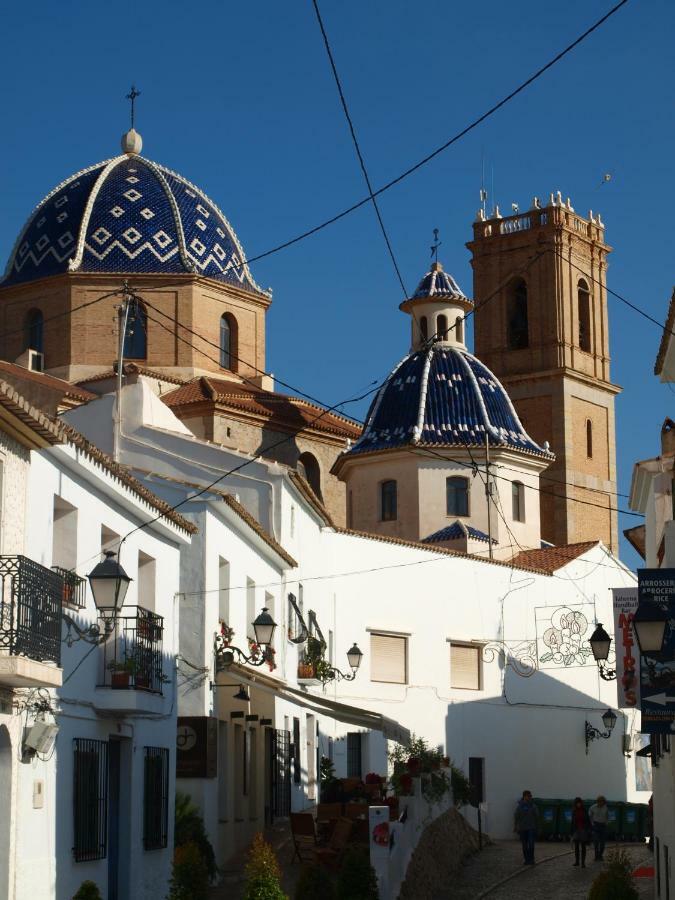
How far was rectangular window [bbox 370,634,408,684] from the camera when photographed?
3519 cm

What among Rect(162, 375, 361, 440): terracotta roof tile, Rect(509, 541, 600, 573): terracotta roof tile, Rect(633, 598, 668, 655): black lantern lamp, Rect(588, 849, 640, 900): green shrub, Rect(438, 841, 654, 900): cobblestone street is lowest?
Rect(438, 841, 654, 900): cobblestone street

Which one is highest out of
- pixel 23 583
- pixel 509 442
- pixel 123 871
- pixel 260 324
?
pixel 260 324

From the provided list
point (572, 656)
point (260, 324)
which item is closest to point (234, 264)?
point (260, 324)

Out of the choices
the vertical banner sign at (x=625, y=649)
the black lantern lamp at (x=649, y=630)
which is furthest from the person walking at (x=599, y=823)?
the black lantern lamp at (x=649, y=630)

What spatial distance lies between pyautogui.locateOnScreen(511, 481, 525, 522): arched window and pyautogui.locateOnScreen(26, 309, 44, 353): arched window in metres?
13.7

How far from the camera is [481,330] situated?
72.7 metres

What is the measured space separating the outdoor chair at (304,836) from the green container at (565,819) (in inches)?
556

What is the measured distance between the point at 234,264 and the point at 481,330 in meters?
26.9

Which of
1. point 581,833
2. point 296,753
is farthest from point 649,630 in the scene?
point 296,753

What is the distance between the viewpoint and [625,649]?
85.4 feet

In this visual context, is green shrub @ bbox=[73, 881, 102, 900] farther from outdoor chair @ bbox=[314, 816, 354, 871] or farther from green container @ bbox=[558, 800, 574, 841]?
green container @ bbox=[558, 800, 574, 841]

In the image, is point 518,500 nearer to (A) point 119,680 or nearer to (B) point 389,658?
(B) point 389,658

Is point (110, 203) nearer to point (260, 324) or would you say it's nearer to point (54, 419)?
point (260, 324)

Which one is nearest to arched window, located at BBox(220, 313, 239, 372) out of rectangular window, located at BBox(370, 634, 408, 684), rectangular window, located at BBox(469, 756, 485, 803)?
rectangular window, located at BBox(370, 634, 408, 684)
